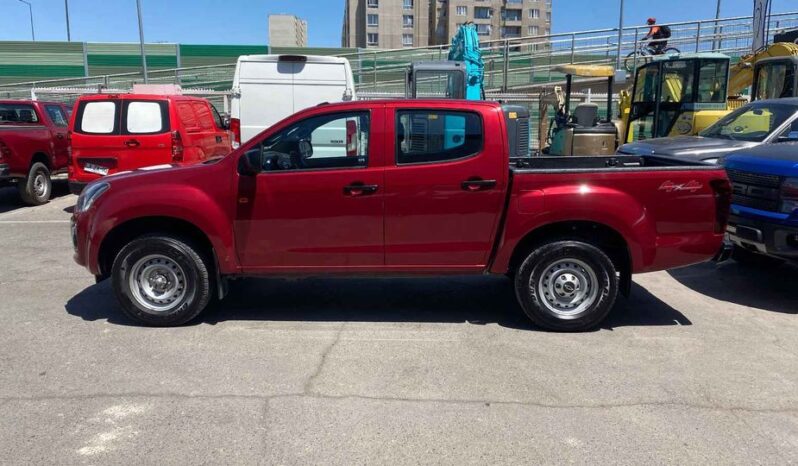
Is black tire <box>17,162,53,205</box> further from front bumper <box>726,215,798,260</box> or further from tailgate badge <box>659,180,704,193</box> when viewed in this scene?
front bumper <box>726,215,798,260</box>

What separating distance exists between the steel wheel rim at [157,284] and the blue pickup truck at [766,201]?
544cm

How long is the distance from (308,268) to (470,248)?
139 centimetres

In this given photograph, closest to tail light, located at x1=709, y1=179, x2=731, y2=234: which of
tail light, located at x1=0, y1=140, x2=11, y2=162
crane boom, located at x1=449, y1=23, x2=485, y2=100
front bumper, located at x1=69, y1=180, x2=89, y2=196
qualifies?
front bumper, located at x1=69, y1=180, x2=89, y2=196

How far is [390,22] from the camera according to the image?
84.6 metres

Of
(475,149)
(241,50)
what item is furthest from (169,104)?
(241,50)

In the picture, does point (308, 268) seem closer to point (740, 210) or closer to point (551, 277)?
point (551, 277)

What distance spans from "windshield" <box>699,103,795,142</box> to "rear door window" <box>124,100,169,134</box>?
27.2ft

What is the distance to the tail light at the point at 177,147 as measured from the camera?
1030 centimetres

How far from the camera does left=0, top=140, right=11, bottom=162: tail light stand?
11098 millimetres

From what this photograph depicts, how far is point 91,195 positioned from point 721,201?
5342 millimetres

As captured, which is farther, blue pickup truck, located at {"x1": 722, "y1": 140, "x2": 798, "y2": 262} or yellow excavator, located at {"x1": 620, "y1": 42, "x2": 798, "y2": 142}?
yellow excavator, located at {"x1": 620, "y1": 42, "x2": 798, "y2": 142}

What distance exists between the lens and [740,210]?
657cm

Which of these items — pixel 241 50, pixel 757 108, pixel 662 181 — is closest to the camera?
pixel 662 181

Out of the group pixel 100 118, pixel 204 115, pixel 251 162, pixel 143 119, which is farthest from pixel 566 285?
pixel 204 115
